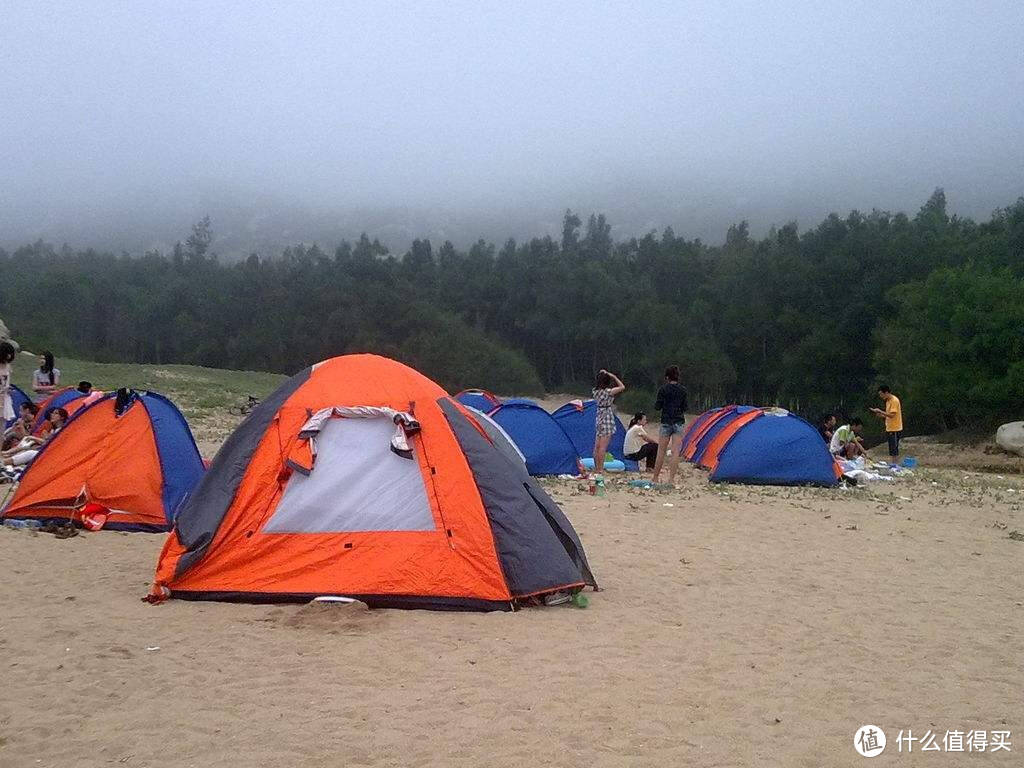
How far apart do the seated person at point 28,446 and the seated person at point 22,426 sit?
25 centimetres

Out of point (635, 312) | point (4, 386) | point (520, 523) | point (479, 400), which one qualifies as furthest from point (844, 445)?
point (635, 312)

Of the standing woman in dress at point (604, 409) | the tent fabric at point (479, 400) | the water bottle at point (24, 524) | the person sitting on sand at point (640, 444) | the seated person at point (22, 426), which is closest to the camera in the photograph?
the water bottle at point (24, 524)

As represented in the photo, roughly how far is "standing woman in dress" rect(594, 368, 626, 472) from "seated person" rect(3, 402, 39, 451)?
907 centimetres

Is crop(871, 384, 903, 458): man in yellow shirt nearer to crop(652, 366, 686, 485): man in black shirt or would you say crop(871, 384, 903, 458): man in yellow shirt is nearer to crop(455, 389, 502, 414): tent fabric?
crop(652, 366, 686, 485): man in black shirt

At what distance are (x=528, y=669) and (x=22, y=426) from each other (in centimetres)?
1207

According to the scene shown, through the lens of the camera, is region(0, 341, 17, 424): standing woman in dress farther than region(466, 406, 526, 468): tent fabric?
Yes

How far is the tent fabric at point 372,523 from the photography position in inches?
257

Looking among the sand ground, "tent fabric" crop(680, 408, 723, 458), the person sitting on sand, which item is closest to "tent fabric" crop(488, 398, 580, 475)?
the person sitting on sand

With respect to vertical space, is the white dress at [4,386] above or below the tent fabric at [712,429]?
above

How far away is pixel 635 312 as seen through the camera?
53875mm

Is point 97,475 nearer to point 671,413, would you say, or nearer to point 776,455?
point 671,413

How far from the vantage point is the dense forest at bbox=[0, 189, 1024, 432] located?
31375mm

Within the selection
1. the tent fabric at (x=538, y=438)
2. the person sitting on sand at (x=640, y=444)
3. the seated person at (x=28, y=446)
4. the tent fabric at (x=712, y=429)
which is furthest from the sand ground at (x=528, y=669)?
the person sitting on sand at (x=640, y=444)

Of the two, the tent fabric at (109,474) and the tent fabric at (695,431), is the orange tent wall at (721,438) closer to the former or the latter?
the tent fabric at (695,431)
